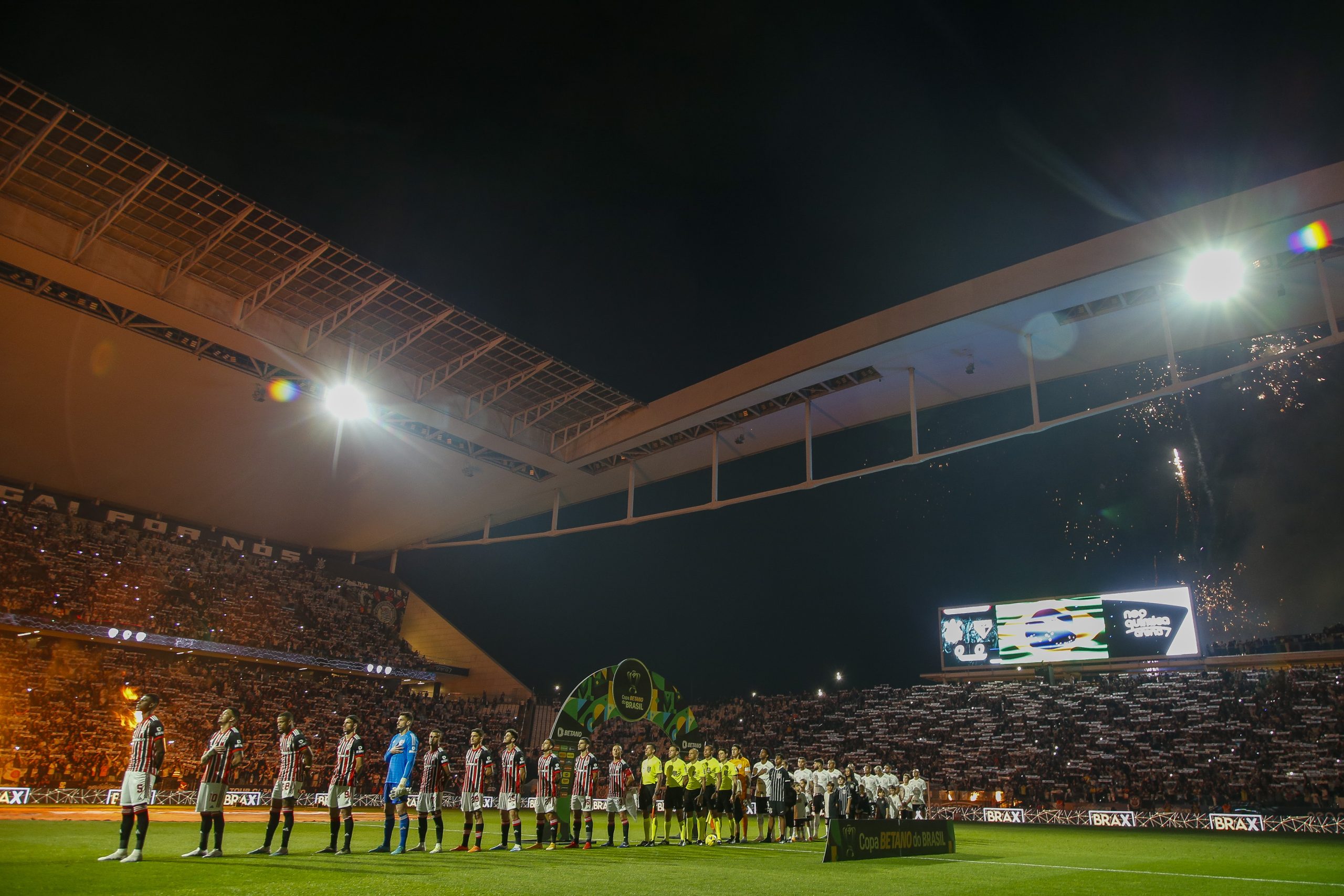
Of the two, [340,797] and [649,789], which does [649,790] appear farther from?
[340,797]

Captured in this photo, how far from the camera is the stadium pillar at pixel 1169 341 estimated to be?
14.1 meters

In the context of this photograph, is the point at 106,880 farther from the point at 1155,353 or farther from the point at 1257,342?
the point at 1257,342

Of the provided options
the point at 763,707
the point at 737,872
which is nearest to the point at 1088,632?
the point at 763,707

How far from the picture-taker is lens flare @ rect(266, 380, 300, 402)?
759 inches

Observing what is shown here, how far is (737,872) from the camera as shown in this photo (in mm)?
9375

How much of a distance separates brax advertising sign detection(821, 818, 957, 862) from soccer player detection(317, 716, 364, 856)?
257 inches

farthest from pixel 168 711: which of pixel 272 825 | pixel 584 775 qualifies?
pixel 272 825

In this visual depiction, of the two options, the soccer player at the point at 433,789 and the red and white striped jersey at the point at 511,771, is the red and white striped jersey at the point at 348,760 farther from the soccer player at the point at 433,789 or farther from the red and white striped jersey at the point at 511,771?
the red and white striped jersey at the point at 511,771

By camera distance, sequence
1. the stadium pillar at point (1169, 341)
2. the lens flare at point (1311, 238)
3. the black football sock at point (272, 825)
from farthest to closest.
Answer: the stadium pillar at point (1169, 341) → the lens flare at point (1311, 238) → the black football sock at point (272, 825)

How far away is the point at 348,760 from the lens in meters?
10.9

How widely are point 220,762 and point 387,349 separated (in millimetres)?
11966

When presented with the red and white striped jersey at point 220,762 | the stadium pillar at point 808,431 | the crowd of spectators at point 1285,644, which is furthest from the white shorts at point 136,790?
the crowd of spectators at point 1285,644

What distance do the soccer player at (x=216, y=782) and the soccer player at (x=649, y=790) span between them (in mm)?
7623

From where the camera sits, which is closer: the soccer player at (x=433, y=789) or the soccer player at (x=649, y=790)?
the soccer player at (x=433, y=789)
